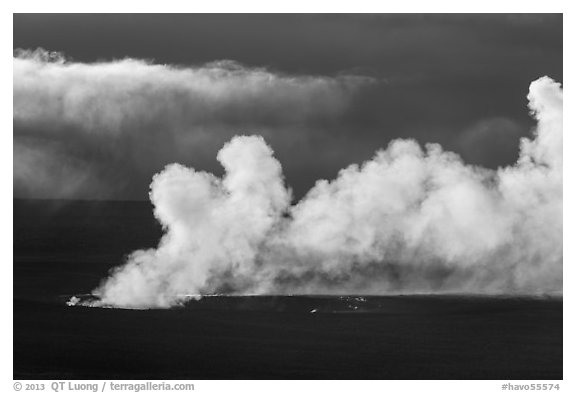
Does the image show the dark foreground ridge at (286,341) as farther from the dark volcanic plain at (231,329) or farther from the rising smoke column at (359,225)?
the rising smoke column at (359,225)

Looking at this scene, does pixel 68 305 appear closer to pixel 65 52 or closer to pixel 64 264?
pixel 64 264

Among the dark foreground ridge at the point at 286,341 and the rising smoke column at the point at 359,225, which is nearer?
the dark foreground ridge at the point at 286,341

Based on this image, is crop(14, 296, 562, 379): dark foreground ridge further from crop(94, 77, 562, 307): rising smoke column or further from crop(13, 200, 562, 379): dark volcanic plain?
crop(94, 77, 562, 307): rising smoke column

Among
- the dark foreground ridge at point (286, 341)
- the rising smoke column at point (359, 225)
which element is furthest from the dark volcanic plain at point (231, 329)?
the rising smoke column at point (359, 225)

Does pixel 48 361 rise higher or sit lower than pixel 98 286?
lower

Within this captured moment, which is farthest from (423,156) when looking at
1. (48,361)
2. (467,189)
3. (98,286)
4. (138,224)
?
(48,361)

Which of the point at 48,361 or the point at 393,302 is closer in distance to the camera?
the point at 48,361

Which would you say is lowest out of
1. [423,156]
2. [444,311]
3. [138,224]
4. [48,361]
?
Result: [48,361]

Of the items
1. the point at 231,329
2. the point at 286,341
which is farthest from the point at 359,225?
the point at 231,329
